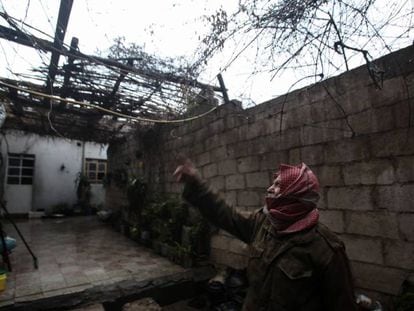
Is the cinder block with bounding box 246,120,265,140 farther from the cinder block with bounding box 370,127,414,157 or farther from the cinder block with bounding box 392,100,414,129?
the cinder block with bounding box 392,100,414,129

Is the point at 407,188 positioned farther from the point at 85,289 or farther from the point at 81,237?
the point at 81,237

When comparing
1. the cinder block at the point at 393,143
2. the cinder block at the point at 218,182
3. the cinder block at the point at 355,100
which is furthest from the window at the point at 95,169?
the cinder block at the point at 393,143

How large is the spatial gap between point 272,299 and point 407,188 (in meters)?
1.78

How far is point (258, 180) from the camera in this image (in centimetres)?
397

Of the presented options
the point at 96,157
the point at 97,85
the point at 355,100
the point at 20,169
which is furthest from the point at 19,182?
the point at 355,100

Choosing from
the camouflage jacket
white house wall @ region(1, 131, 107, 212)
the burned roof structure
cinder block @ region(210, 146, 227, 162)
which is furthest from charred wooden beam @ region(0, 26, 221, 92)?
white house wall @ region(1, 131, 107, 212)

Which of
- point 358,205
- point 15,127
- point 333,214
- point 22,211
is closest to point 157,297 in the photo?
point 333,214

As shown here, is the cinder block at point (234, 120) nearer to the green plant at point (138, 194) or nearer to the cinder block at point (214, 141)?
the cinder block at point (214, 141)

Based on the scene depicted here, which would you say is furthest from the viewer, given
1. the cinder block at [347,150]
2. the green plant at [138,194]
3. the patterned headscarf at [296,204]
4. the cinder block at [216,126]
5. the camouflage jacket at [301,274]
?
the green plant at [138,194]

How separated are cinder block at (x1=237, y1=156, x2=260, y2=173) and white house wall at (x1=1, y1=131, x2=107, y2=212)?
8.81 metres

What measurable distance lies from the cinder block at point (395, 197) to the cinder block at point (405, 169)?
0.07 metres

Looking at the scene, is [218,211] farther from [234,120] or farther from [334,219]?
[234,120]

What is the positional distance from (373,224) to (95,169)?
514 inches

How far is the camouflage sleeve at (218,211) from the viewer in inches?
69.3
